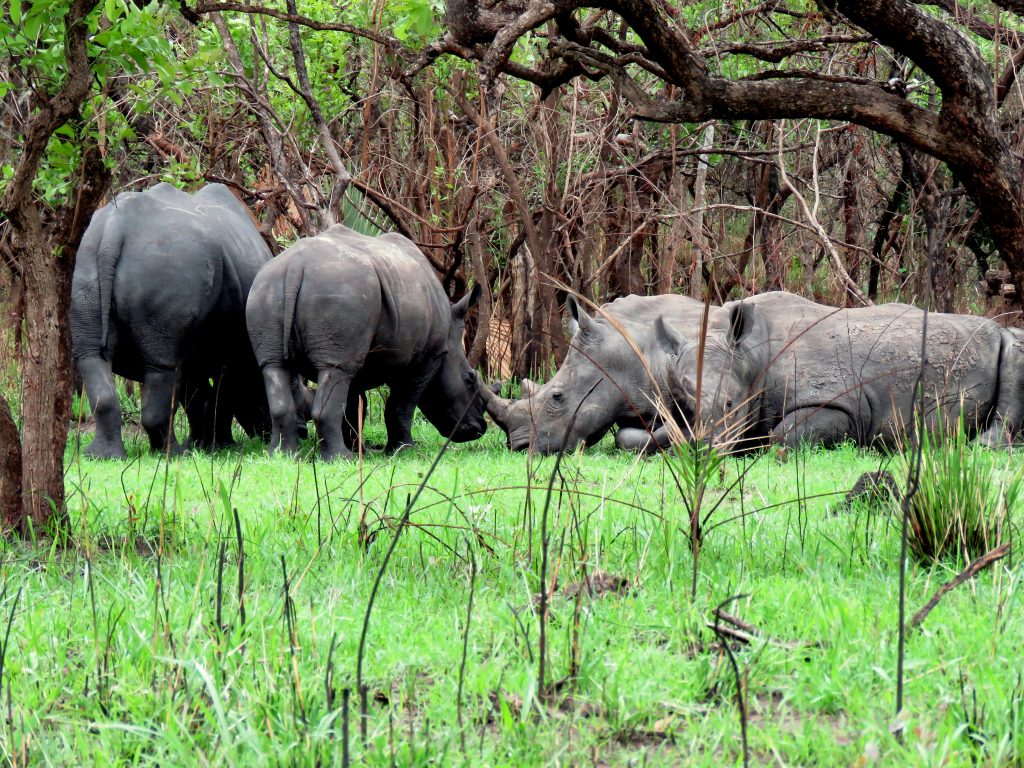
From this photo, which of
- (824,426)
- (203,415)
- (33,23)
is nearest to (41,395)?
(33,23)

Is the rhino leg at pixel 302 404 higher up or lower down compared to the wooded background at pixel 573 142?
lower down

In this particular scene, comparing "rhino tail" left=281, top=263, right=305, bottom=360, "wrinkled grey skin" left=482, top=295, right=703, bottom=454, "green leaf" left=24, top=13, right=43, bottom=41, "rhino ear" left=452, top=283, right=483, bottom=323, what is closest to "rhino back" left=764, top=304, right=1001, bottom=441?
"wrinkled grey skin" left=482, top=295, right=703, bottom=454

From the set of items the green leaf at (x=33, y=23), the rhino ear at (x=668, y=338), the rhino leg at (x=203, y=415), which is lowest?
the rhino leg at (x=203, y=415)

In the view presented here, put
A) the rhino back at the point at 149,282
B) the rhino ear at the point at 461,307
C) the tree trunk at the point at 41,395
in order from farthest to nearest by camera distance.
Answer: the rhino ear at the point at 461,307, the rhino back at the point at 149,282, the tree trunk at the point at 41,395

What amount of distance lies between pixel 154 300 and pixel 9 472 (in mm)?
4113

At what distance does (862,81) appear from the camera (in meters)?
5.73

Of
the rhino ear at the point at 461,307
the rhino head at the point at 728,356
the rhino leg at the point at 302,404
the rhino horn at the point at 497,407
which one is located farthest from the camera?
the rhino ear at the point at 461,307

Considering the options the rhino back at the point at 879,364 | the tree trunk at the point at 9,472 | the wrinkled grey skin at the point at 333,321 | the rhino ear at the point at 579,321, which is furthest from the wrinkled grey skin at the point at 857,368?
the tree trunk at the point at 9,472

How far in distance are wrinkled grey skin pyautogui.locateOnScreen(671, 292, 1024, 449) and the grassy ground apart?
3.51 m

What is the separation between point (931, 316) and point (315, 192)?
504 cm

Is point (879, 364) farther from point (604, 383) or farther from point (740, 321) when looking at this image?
point (604, 383)

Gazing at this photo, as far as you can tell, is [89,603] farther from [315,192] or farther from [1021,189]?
[315,192]

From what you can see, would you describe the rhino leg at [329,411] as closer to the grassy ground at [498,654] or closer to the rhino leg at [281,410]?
the rhino leg at [281,410]

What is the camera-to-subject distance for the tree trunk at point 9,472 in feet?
14.1
